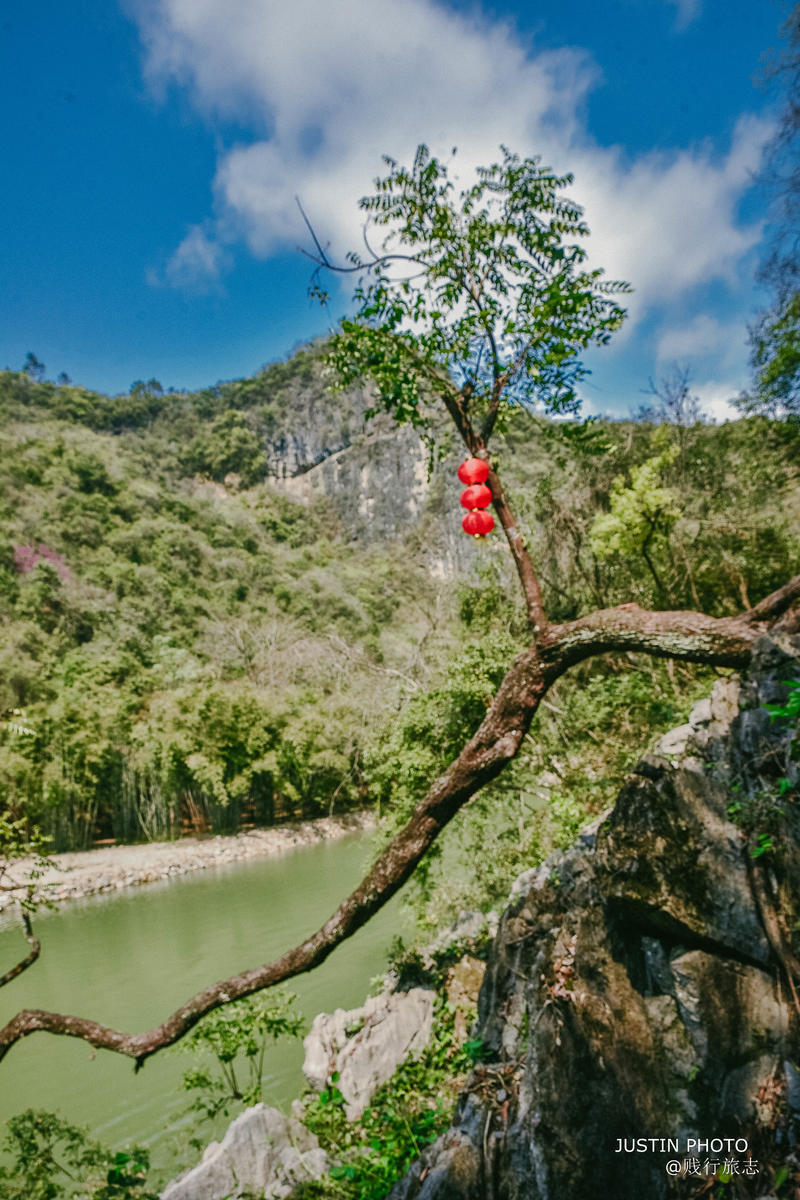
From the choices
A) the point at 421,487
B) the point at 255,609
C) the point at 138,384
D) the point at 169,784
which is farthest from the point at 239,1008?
the point at 138,384

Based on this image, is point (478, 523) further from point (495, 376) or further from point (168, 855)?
point (168, 855)

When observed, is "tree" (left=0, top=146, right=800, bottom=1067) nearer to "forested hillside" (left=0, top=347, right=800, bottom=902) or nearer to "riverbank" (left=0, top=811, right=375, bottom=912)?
"forested hillside" (left=0, top=347, right=800, bottom=902)

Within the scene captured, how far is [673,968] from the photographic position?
2.01 meters

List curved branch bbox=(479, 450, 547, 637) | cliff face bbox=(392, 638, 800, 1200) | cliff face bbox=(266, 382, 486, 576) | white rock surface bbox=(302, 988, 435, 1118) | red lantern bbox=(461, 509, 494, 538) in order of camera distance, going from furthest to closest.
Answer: cliff face bbox=(266, 382, 486, 576) → white rock surface bbox=(302, 988, 435, 1118) → red lantern bbox=(461, 509, 494, 538) → curved branch bbox=(479, 450, 547, 637) → cliff face bbox=(392, 638, 800, 1200)

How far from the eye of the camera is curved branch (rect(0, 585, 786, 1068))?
7.47ft

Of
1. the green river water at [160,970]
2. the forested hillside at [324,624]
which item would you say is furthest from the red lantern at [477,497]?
the green river water at [160,970]

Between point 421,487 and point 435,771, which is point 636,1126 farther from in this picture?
point 421,487

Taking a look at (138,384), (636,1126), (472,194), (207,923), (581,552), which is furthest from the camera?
(138,384)

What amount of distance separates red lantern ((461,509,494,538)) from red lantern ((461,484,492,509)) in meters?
0.05

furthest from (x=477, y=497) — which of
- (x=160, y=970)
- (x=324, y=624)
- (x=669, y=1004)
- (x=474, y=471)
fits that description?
(x=324, y=624)

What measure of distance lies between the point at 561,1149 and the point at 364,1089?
97.0 inches

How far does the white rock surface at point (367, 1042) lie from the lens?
380 centimetres

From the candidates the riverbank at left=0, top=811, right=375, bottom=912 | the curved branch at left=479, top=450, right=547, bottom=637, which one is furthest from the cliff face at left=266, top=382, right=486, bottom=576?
the curved branch at left=479, top=450, right=547, bottom=637

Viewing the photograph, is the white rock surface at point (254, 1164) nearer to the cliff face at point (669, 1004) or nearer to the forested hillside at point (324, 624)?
the cliff face at point (669, 1004)
